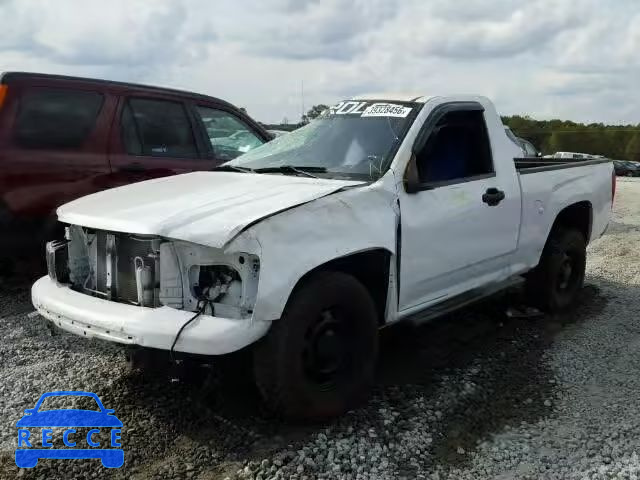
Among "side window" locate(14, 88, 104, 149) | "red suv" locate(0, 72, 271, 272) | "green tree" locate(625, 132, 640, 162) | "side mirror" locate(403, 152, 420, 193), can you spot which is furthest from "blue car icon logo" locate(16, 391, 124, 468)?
"green tree" locate(625, 132, 640, 162)

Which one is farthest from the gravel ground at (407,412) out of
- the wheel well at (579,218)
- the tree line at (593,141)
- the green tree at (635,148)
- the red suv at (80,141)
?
the green tree at (635,148)

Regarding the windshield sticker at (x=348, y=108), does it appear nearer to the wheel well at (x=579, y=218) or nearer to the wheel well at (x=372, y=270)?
→ the wheel well at (x=372, y=270)

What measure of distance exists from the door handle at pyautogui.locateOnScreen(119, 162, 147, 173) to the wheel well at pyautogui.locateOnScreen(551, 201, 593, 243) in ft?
12.4

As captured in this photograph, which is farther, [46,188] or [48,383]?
[46,188]

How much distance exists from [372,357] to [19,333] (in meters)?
2.80

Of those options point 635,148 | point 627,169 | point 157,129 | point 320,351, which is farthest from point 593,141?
point 320,351

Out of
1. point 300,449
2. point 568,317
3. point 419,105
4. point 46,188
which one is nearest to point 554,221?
point 568,317

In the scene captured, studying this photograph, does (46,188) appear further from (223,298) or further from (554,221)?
(554,221)

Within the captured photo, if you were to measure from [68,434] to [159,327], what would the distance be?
89 cm

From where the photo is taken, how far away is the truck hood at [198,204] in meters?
3.09

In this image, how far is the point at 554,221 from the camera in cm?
558

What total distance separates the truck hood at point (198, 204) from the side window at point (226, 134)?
225 centimetres

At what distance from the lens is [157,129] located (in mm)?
6047

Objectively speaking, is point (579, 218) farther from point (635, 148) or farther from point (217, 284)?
point (635, 148)
